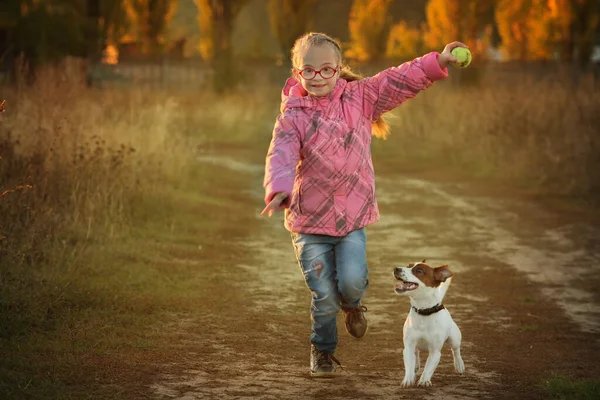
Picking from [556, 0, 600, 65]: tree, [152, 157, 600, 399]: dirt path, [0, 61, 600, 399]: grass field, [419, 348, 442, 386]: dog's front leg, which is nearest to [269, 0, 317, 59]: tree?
[556, 0, 600, 65]: tree

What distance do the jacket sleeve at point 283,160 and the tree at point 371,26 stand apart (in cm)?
5220

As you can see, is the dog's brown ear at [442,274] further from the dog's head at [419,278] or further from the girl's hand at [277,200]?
the girl's hand at [277,200]

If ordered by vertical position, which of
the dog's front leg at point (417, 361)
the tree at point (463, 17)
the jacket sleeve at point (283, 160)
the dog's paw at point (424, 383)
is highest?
the tree at point (463, 17)

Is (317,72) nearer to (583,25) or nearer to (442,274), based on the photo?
(442,274)

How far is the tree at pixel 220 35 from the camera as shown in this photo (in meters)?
35.5

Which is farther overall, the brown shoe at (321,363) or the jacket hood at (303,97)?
the brown shoe at (321,363)

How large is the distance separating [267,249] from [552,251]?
286cm

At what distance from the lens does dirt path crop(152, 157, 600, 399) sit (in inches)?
256

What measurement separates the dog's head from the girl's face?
109 cm

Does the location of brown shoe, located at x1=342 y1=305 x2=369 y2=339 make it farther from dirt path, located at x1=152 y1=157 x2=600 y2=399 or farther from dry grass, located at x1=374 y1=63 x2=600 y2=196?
dry grass, located at x1=374 y1=63 x2=600 y2=196

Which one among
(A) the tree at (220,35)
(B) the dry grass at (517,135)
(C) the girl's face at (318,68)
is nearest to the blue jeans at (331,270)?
(C) the girl's face at (318,68)

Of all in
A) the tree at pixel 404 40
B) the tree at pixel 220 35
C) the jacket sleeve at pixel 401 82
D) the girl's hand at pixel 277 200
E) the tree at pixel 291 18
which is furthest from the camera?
the tree at pixel 404 40

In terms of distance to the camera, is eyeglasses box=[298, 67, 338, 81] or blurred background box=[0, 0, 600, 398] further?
blurred background box=[0, 0, 600, 398]

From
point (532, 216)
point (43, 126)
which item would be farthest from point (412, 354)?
point (532, 216)
